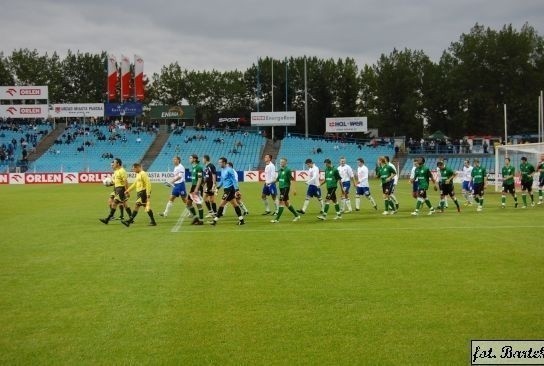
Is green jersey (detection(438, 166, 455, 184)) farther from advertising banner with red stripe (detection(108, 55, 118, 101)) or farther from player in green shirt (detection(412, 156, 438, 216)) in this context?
advertising banner with red stripe (detection(108, 55, 118, 101))

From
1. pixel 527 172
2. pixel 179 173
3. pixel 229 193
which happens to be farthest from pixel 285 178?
pixel 527 172

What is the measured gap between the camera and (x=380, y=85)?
88125 mm

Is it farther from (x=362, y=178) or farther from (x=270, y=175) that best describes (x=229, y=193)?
Answer: (x=362, y=178)

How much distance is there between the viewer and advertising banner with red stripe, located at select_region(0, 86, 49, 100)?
71312 mm

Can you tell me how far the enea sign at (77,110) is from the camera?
71562mm

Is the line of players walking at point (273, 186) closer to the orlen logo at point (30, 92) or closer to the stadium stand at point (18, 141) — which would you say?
the stadium stand at point (18, 141)

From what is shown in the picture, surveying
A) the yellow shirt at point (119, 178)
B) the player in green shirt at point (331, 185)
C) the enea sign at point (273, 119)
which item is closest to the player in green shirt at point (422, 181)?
the player in green shirt at point (331, 185)

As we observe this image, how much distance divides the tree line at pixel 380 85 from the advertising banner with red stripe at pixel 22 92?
26.7 meters

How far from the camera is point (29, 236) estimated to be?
14922 mm

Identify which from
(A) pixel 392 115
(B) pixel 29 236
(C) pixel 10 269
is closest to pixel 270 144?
(A) pixel 392 115

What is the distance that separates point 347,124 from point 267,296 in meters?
64.1

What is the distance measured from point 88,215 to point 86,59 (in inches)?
3465

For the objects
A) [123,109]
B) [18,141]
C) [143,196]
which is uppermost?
[123,109]

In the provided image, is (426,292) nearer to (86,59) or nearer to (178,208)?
(178,208)
